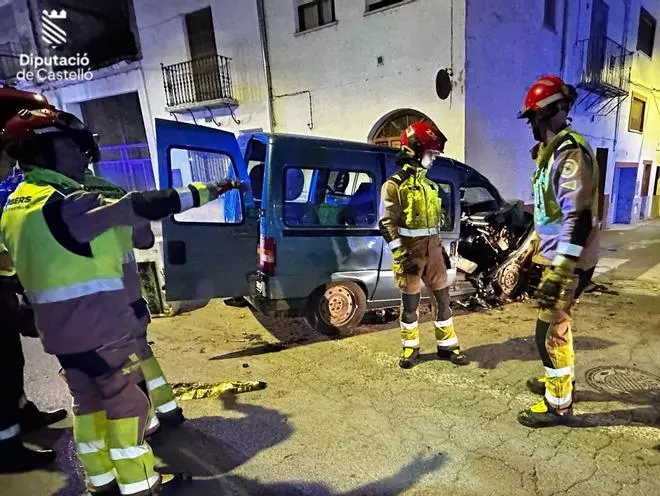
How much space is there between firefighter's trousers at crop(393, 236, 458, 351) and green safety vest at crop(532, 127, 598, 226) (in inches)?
41.8

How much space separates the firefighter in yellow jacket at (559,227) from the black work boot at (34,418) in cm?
345

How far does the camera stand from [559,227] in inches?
102

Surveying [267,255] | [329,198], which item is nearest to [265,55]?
[329,198]

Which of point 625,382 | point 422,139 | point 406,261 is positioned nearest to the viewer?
point 625,382

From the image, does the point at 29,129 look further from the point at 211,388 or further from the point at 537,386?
the point at 537,386

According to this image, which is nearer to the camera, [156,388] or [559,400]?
[559,400]

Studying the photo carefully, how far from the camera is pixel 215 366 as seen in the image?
3.85 meters

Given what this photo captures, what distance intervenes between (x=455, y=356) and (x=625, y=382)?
1340 millimetres

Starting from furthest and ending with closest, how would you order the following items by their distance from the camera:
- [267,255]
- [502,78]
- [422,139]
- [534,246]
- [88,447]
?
[502,78] → [267,255] → [422,139] → [534,246] → [88,447]

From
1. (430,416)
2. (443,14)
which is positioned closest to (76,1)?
(443,14)

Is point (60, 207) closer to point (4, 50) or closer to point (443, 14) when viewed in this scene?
point (443, 14)

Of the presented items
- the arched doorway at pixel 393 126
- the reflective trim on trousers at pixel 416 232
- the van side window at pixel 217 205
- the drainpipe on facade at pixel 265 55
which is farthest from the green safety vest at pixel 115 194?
the drainpipe on facade at pixel 265 55

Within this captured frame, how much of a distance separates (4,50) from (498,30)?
16.8m

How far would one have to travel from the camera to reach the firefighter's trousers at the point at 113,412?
1958 millimetres
